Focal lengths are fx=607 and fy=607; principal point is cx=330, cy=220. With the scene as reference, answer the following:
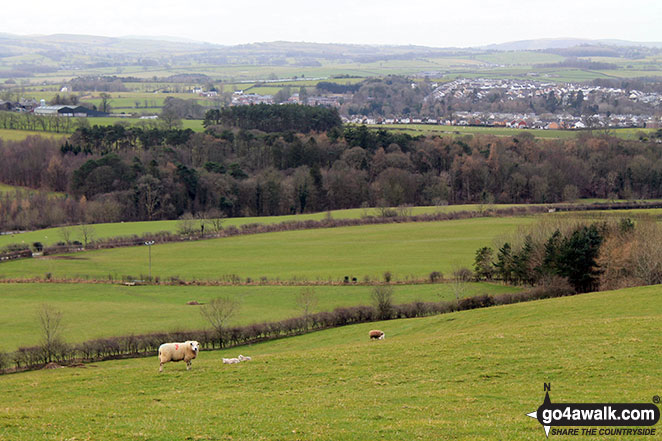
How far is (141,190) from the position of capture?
95.7m

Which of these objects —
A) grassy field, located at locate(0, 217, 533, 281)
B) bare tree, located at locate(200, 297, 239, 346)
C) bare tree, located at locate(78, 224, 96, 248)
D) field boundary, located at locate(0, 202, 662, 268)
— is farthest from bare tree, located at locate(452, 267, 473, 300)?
bare tree, located at locate(78, 224, 96, 248)

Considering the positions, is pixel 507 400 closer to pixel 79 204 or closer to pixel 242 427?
pixel 242 427

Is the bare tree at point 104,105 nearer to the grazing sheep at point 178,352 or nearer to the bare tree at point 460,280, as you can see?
the bare tree at point 460,280

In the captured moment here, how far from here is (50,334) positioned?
39.5 meters

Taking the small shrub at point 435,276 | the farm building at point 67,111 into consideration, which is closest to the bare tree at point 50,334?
the small shrub at point 435,276

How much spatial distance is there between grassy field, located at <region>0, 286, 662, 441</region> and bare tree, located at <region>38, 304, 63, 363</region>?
8770 mm

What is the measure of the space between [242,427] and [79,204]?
85065 mm

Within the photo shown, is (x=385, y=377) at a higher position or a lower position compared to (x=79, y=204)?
higher

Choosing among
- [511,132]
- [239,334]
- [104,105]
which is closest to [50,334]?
[239,334]

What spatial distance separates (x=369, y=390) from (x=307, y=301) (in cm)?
2744

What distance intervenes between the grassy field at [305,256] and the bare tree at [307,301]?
7.63 metres

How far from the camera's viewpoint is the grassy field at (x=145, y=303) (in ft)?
138

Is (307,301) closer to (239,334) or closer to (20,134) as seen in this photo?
(239,334)

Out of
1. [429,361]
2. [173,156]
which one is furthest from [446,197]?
[429,361]
